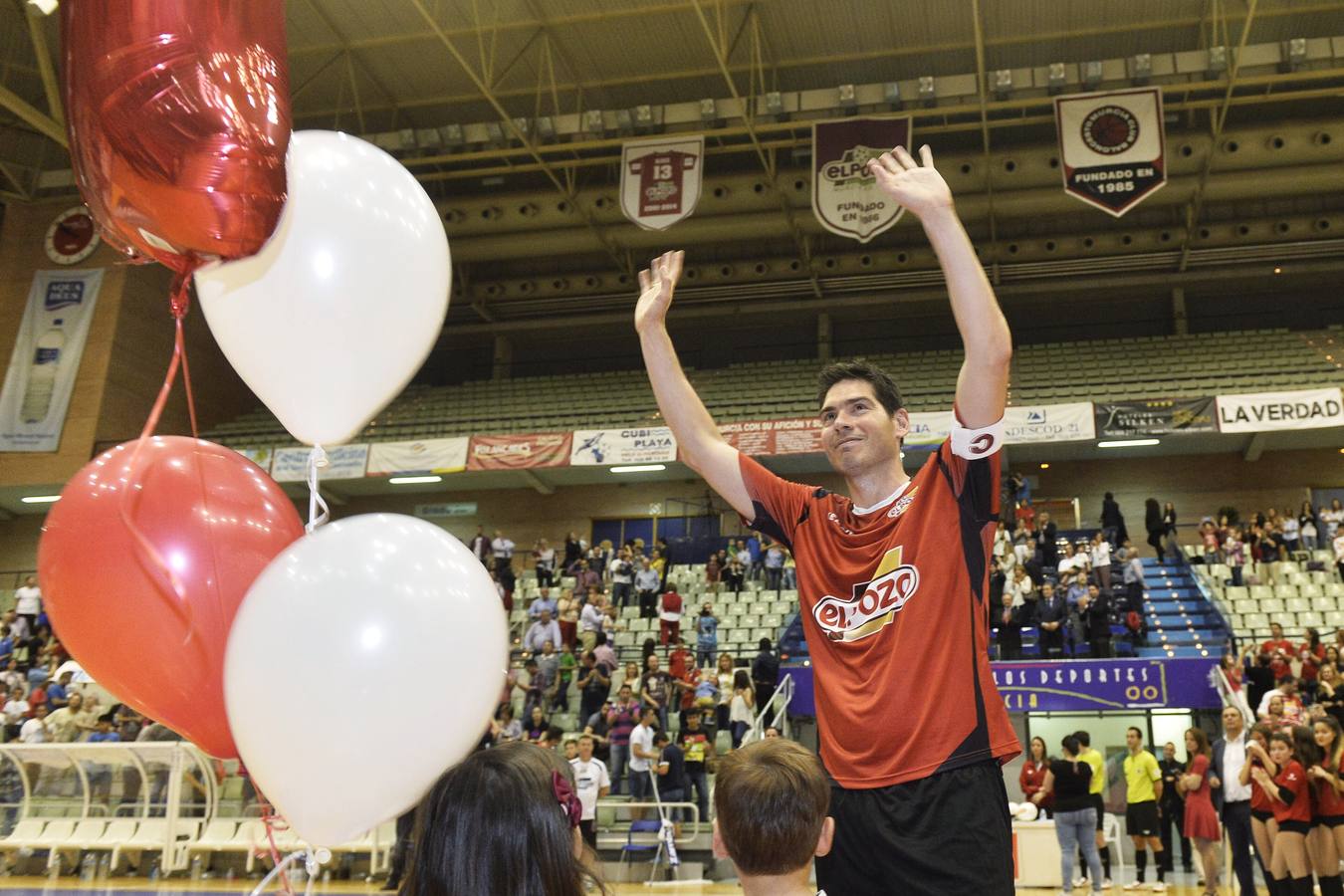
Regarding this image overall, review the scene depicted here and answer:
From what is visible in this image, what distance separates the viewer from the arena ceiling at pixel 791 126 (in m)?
18.0

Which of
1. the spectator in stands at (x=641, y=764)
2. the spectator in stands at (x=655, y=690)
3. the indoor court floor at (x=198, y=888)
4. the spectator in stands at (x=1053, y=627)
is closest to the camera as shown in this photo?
the indoor court floor at (x=198, y=888)

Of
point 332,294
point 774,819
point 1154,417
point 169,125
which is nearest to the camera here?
point 774,819

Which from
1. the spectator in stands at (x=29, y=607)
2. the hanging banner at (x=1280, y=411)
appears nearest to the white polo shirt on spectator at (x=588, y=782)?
the spectator in stands at (x=29, y=607)

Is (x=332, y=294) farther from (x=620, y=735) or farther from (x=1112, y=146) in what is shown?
(x=1112, y=146)

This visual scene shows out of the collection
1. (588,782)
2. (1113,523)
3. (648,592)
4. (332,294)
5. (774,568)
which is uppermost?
(1113,523)

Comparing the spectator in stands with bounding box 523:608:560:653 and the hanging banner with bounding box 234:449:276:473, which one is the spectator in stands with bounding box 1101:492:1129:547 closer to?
the spectator in stands with bounding box 523:608:560:653

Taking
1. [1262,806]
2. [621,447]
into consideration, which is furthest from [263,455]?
[1262,806]

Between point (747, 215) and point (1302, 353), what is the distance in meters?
11.0

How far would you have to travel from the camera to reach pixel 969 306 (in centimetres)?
209

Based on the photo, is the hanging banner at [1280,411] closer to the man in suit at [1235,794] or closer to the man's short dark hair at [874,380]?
the man in suit at [1235,794]

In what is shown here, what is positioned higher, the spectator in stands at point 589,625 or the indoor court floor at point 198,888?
the spectator in stands at point 589,625

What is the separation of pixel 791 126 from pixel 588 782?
12101 millimetres

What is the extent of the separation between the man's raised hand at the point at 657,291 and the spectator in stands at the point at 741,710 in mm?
10054

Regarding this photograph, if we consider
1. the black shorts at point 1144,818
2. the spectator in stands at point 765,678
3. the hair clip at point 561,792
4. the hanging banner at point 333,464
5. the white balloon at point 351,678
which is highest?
the hanging banner at point 333,464
